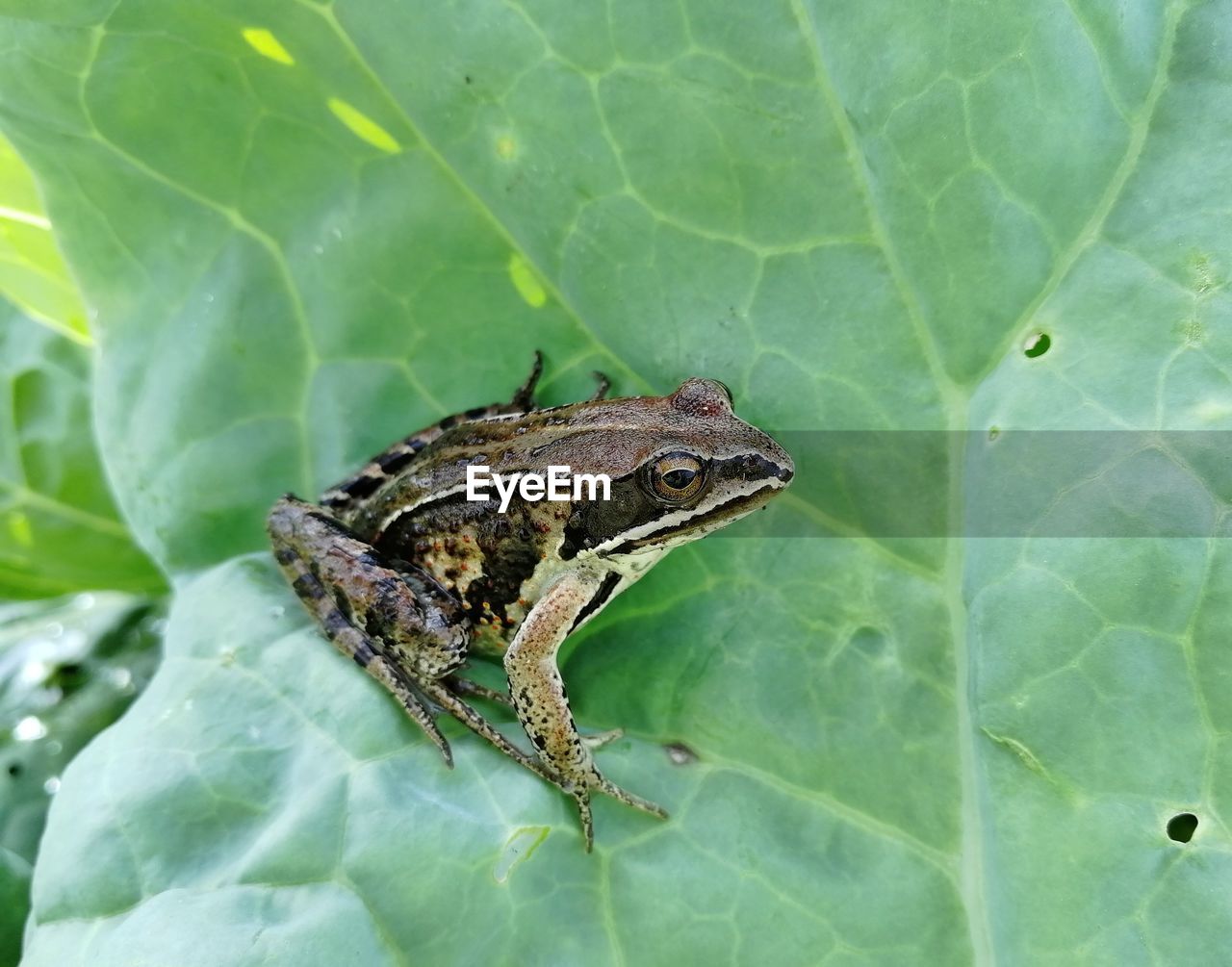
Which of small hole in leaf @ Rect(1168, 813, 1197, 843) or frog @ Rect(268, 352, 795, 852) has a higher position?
frog @ Rect(268, 352, 795, 852)

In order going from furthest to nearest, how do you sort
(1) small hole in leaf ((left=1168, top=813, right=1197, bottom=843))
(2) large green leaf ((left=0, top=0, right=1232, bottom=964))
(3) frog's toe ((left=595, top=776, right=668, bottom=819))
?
(3) frog's toe ((left=595, top=776, right=668, bottom=819)) < (2) large green leaf ((left=0, top=0, right=1232, bottom=964)) < (1) small hole in leaf ((left=1168, top=813, right=1197, bottom=843))

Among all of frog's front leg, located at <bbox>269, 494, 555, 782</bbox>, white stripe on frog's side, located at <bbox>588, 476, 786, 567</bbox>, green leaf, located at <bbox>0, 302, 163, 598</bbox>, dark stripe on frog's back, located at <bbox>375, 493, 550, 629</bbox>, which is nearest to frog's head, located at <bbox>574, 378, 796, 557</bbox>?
white stripe on frog's side, located at <bbox>588, 476, 786, 567</bbox>

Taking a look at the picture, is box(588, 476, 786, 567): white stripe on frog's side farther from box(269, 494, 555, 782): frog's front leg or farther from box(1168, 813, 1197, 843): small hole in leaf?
box(1168, 813, 1197, 843): small hole in leaf

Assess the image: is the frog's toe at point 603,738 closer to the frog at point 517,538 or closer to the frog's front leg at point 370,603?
the frog at point 517,538

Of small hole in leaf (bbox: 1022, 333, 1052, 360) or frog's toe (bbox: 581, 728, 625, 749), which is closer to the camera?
small hole in leaf (bbox: 1022, 333, 1052, 360)

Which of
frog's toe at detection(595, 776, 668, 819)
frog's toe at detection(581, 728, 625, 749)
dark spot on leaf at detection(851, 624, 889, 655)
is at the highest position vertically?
dark spot on leaf at detection(851, 624, 889, 655)

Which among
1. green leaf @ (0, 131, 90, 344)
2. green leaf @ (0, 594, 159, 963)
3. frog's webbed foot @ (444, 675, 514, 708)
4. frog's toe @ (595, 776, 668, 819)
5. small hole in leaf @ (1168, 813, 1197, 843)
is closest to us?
small hole in leaf @ (1168, 813, 1197, 843)

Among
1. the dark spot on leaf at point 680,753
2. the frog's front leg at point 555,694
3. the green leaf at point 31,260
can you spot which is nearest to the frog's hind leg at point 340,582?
the frog's front leg at point 555,694
